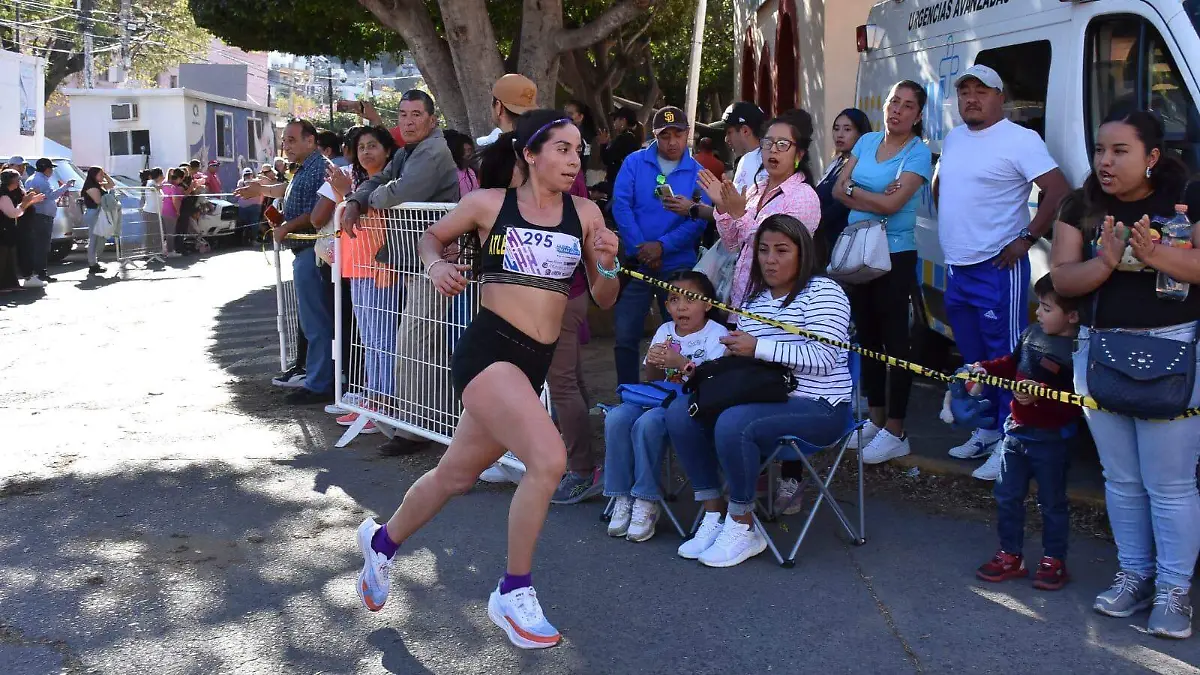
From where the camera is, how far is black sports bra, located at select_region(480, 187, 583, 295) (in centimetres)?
446

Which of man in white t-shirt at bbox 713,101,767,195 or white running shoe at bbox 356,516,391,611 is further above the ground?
man in white t-shirt at bbox 713,101,767,195

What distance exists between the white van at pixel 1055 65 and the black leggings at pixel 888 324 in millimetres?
684

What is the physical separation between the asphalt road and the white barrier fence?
29cm

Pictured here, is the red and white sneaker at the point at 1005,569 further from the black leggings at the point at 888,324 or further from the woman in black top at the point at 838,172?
the woman in black top at the point at 838,172

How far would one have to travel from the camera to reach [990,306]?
20.0 ft

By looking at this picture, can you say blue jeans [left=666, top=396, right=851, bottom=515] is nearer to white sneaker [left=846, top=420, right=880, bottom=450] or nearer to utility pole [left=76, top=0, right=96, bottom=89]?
white sneaker [left=846, top=420, right=880, bottom=450]

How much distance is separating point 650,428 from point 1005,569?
1.63m

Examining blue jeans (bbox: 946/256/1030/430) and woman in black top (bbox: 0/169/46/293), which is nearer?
blue jeans (bbox: 946/256/1030/430)

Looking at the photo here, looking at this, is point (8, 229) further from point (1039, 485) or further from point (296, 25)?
point (1039, 485)

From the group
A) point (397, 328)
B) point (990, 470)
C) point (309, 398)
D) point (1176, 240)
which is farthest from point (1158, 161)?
point (309, 398)

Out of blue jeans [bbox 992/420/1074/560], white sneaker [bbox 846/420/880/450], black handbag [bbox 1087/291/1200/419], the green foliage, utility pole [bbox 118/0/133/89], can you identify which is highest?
utility pole [bbox 118/0/133/89]

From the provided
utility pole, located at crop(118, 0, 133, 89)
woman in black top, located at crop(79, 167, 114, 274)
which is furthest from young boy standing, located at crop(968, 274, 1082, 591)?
utility pole, located at crop(118, 0, 133, 89)

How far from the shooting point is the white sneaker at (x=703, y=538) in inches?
210

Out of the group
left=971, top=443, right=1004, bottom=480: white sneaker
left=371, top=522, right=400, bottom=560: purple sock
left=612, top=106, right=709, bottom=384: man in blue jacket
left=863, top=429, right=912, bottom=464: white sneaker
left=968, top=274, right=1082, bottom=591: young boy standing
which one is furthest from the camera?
left=612, top=106, right=709, bottom=384: man in blue jacket
